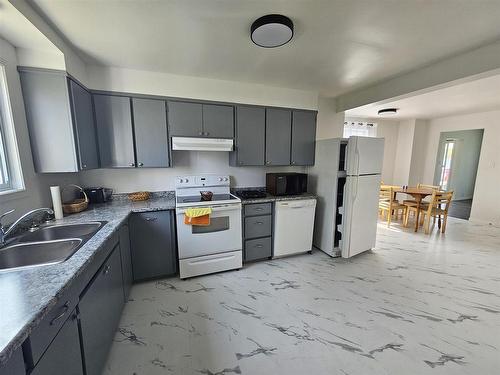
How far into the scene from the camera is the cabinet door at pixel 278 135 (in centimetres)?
301

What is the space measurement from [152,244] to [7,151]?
1399mm

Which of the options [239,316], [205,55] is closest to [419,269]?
[239,316]

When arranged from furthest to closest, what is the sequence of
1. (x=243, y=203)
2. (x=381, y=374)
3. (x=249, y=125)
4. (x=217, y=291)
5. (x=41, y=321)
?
(x=249, y=125), (x=243, y=203), (x=217, y=291), (x=381, y=374), (x=41, y=321)

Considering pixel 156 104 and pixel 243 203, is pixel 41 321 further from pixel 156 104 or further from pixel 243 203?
pixel 156 104

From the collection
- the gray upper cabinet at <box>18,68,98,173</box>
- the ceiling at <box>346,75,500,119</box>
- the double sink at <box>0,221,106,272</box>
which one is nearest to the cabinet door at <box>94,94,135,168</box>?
the gray upper cabinet at <box>18,68,98,173</box>

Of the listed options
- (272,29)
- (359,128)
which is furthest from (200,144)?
(359,128)

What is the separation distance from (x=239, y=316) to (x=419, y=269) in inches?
95.0

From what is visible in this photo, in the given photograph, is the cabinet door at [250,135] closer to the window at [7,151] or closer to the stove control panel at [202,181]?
the stove control panel at [202,181]

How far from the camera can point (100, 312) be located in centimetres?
137

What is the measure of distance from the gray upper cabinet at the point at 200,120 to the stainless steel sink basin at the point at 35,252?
1554mm

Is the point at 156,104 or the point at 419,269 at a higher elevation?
the point at 156,104

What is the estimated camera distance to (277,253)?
296 cm

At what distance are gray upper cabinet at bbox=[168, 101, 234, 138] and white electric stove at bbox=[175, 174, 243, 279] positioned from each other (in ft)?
2.12

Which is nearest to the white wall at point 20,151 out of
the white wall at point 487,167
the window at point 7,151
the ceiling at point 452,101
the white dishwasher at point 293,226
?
the window at point 7,151
